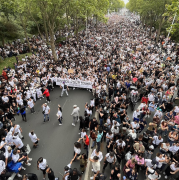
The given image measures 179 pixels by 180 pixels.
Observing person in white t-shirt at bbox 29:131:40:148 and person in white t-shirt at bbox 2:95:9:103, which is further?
person in white t-shirt at bbox 2:95:9:103

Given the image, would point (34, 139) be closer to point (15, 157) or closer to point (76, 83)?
point (15, 157)

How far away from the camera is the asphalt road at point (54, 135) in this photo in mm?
7203

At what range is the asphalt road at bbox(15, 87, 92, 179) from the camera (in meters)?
7.20

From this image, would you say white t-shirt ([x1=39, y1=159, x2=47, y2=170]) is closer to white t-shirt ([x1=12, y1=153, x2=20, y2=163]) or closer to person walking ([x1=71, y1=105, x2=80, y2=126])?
white t-shirt ([x1=12, y1=153, x2=20, y2=163])

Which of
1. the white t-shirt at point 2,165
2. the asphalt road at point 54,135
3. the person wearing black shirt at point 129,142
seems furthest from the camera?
the asphalt road at point 54,135

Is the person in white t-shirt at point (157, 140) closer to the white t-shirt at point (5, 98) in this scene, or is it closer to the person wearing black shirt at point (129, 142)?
the person wearing black shirt at point (129, 142)

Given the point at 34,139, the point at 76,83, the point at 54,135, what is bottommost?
the point at 54,135

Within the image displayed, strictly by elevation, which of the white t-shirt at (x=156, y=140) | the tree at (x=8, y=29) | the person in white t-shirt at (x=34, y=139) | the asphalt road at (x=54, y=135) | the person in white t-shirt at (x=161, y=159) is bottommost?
the asphalt road at (x=54, y=135)

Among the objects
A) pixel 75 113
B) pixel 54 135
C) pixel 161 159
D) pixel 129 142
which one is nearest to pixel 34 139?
pixel 54 135

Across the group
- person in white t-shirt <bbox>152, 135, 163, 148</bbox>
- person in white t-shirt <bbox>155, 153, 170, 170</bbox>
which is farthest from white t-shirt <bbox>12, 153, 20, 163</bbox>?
person in white t-shirt <bbox>152, 135, 163, 148</bbox>

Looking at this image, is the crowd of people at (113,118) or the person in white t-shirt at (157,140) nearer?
the crowd of people at (113,118)

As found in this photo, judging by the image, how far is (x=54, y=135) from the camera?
8.82 meters

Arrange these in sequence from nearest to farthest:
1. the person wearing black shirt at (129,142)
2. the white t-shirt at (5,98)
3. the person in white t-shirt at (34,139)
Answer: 1. the person wearing black shirt at (129,142)
2. the person in white t-shirt at (34,139)
3. the white t-shirt at (5,98)

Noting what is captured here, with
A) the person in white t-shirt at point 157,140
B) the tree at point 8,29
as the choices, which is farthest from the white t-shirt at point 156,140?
the tree at point 8,29
